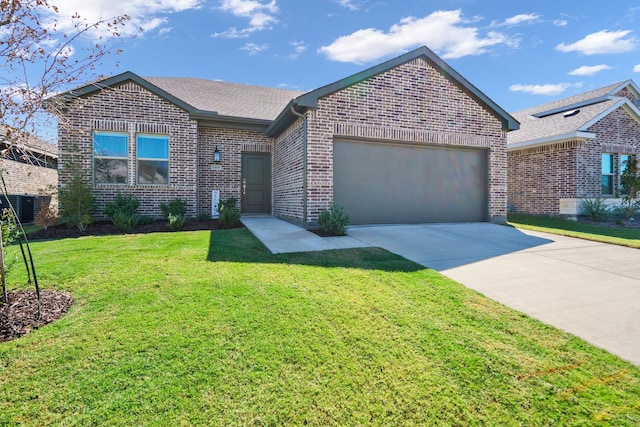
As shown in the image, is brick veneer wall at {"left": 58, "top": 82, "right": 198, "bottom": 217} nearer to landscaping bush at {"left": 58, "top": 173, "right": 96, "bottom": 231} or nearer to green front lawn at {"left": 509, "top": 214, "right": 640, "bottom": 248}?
landscaping bush at {"left": 58, "top": 173, "right": 96, "bottom": 231}

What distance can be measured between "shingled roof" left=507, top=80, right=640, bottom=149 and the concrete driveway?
22.9ft

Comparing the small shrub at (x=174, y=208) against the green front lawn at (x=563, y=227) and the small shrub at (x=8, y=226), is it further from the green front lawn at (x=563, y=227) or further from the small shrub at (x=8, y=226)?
the green front lawn at (x=563, y=227)

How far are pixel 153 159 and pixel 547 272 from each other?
10.4 m

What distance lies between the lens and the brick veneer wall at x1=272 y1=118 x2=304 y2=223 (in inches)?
332

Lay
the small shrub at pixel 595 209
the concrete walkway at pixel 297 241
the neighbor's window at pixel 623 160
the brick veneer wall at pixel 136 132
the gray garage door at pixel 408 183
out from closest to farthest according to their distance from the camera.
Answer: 1. the concrete walkway at pixel 297 241
2. the gray garage door at pixel 408 183
3. the brick veneer wall at pixel 136 132
4. the small shrub at pixel 595 209
5. the neighbor's window at pixel 623 160

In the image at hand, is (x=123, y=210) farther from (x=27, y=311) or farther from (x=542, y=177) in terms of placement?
(x=542, y=177)

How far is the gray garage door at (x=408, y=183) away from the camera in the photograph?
857 centimetres

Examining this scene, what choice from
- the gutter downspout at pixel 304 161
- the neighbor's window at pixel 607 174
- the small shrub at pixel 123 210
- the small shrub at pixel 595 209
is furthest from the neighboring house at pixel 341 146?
the neighbor's window at pixel 607 174

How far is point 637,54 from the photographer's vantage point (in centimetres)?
926

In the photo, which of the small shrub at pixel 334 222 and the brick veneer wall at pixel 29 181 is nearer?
the small shrub at pixel 334 222

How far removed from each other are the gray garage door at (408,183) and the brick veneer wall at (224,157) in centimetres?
441

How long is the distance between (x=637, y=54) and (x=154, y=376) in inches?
548

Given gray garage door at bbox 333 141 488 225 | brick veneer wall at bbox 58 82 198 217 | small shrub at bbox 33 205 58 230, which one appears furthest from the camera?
brick veneer wall at bbox 58 82 198 217

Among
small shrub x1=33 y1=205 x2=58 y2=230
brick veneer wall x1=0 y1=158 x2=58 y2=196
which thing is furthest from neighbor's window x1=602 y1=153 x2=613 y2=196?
brick veneer wall x1=0 y1=158 x2=58 y2=196
